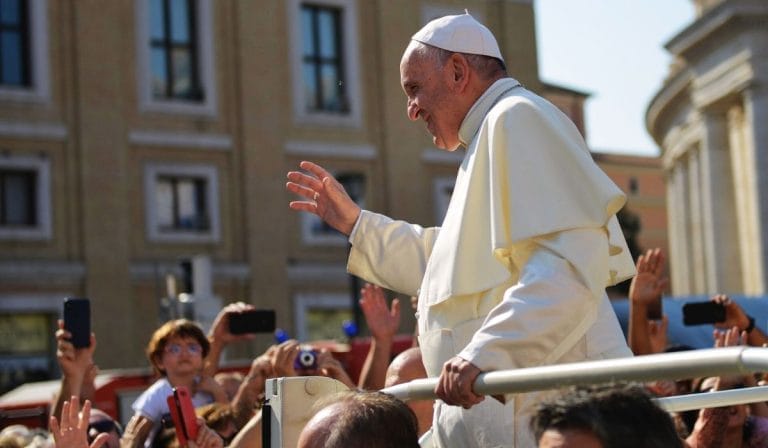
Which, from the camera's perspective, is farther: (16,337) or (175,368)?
(16,337)

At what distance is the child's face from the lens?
24.5 feet

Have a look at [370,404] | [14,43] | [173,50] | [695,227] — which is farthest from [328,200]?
[695,227]

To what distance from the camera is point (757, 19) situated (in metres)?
41.8

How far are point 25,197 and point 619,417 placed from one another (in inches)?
Result: 1069

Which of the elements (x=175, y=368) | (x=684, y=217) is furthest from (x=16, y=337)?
(x=684, y=217)

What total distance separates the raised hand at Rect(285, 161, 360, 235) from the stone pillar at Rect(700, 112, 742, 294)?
43.4 meters

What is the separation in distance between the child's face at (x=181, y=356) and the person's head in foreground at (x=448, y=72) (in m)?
3.53

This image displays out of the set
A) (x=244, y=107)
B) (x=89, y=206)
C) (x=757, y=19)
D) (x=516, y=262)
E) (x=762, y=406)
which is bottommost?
Answer: (x=762, y=406)

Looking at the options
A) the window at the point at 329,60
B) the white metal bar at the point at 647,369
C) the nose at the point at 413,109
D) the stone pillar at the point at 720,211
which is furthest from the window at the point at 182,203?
the white metal bar at the point at 647,369

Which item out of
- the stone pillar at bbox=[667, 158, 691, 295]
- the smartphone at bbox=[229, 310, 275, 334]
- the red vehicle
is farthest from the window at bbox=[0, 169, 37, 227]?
the stone pillar at bbox=[667, 158, 691, 295]

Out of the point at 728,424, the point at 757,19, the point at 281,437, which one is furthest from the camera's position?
the point at 757,19

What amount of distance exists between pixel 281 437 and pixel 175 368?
385 cm

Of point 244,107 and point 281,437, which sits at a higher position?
point 244,107

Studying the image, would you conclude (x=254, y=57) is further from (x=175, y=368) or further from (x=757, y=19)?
(x=175, y=368)
